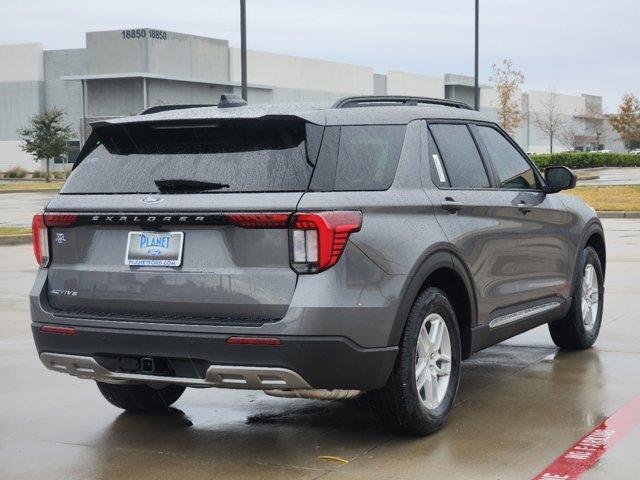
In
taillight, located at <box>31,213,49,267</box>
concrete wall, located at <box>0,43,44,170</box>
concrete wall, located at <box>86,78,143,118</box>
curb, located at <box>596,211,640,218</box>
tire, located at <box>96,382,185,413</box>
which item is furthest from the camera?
concrete wall, located at <box>0,43,44,170</box>

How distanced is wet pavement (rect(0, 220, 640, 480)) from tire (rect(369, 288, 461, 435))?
0.40 ft

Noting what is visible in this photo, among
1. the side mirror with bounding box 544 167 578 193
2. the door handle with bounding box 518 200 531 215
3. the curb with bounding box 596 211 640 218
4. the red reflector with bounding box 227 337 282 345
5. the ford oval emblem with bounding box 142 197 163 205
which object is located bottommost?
the curb with bounding box 596 211 640 218

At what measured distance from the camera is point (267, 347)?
17.0 feet

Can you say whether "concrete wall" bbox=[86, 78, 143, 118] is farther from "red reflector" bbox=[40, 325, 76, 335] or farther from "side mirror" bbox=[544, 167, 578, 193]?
"red reflector" bbox=[40, 325, 76, 335]

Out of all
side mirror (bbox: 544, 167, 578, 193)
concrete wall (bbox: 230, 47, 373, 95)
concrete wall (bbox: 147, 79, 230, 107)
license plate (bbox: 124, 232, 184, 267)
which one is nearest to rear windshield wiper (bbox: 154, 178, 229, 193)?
license plate (bbox: 124, 232, 184, 267)

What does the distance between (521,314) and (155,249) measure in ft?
8.83

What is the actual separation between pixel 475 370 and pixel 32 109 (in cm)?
6658

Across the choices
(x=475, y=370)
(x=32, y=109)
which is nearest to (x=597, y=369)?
(x=475, y=370)

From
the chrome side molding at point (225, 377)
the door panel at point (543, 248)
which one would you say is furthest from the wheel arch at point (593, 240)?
the chrome side molding at point (225, 377)

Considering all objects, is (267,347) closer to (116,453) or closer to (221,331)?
(221,331)

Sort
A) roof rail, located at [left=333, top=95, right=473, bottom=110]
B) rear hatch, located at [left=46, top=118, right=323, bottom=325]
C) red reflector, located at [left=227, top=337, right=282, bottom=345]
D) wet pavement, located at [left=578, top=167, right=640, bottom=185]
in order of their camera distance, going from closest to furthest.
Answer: red reflector, located at [left=227, top=337, right=282, bottom=345]
rear hatch, located at [left=46, top=118, right=323, bottom=325]
roof rail, located at [left=333, top=95, right=473, bottom=110]
wet pavement, located at [left=578, top=167, right=640, bottom=185]

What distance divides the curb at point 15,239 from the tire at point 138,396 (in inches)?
585

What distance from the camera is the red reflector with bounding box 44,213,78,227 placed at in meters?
5.74

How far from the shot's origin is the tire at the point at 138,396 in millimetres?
6613
